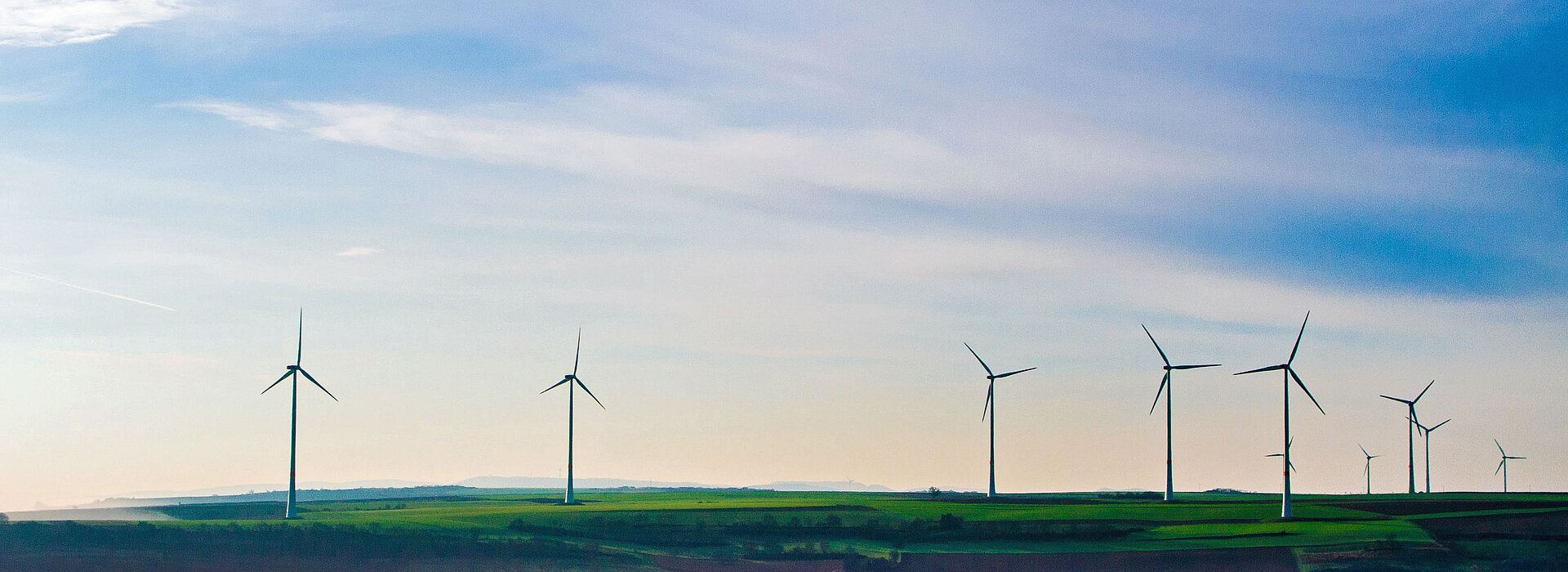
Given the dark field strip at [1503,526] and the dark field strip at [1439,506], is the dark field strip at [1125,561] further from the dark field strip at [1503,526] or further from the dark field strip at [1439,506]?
the dark field strip at [1439,506]

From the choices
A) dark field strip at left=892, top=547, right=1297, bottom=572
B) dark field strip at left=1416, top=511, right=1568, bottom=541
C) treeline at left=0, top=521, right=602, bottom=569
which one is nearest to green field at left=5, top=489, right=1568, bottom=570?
dark field strip at left=1416, top=511, right=1568, bottom=541

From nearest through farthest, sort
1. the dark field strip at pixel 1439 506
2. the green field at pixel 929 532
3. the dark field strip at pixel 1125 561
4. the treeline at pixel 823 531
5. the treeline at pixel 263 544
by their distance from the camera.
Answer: the dark field strip at pixel 1125 561
the green field at pixel 929 532
the treeline at pixel 263 544
the treeline at pixel 823 531
the dark field strip at pixel 1439 506

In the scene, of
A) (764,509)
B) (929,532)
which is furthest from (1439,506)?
(764,509)

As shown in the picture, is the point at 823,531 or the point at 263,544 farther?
the point at 823,531

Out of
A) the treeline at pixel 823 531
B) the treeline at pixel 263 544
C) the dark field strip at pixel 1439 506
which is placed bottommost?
the treeline at pixel 263 544

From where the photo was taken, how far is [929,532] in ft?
362

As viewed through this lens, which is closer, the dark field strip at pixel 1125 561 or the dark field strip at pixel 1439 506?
the dark field strip at pixel 1125 561

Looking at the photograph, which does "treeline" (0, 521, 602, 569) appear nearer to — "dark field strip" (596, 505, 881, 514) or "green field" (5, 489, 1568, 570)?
"green field" (5, 489, 1568, 570)

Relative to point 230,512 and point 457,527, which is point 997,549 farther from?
point 230,512

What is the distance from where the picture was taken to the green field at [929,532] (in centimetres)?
9444

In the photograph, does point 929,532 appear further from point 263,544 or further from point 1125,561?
point 263,544

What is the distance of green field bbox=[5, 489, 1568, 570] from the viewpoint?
94.4 meters

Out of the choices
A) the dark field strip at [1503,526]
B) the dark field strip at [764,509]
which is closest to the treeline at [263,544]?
the dark field strip at [764,509]

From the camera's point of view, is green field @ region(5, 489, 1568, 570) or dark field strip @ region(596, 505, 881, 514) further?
dark field strip @ region(596, 505, 881, 514)
